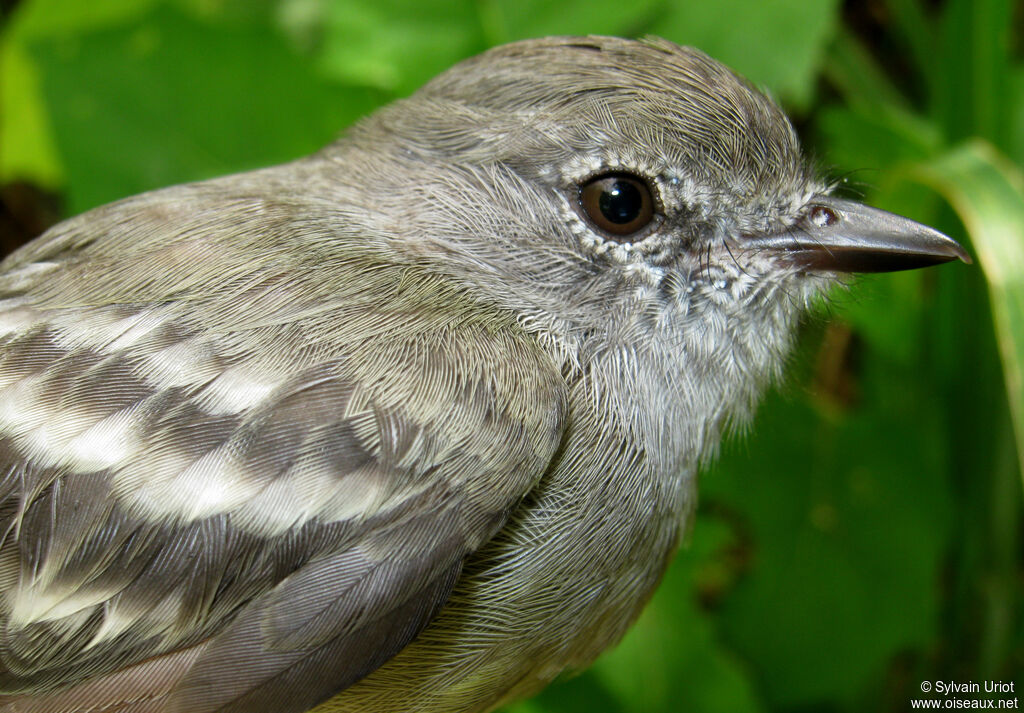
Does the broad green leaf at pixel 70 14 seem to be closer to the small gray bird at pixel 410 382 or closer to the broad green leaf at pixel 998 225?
the small gray bird at pixel 410 382

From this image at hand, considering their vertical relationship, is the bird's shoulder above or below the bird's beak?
below

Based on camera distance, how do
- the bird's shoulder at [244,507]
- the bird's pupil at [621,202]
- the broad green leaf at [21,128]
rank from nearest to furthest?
the bird's shoulder at [244,507], the bird's pupil at [621,202], the broad green leaf at [21,128]

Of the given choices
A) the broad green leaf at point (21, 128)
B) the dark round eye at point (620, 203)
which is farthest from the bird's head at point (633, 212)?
the broad green leaf at point (21, 128)

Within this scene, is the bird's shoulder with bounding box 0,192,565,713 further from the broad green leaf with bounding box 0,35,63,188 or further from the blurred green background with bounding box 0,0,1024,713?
the broad green leaf with bounding box 0,35,63,188

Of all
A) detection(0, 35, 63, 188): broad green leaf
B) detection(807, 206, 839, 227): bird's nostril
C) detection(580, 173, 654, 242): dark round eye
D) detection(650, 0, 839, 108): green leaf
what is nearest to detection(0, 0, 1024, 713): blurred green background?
detection(650, 0, 839, 108): green leaf

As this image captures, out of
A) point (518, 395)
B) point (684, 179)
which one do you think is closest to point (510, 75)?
point (684, 179)

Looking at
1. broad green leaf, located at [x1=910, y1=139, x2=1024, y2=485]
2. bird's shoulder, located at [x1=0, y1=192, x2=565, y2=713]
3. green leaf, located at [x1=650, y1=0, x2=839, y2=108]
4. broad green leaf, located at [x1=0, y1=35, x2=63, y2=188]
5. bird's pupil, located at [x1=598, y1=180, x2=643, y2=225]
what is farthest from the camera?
broad green leaf, located at [x1=0, y1=35, x2=63, y2=188]

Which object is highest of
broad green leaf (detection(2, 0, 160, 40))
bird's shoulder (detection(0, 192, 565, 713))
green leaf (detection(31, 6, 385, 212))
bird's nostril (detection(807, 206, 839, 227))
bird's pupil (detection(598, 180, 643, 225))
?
broad green leaf (detection(2, 0, 160, 40))
